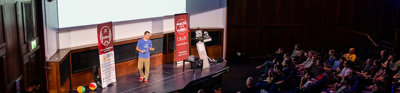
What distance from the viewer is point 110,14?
33.4 ft

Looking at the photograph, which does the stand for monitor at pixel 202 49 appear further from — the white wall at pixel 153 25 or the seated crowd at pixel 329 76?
the seated crowd at pixel 329 76

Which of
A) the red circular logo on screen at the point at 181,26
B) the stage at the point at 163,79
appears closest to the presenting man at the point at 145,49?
the stage at the point at 163,79

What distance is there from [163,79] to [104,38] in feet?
6.49

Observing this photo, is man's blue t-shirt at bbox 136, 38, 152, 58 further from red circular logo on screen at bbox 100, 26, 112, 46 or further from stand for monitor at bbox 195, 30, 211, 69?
stand for monitor at bbox 195, 30, 211, 69

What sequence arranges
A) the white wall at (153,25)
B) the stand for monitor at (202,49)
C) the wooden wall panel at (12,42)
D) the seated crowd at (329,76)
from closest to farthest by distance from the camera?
1. the wooden wall panel at (12,42)
2. the seated crowd at (329,76)
3. the white wall at (153,25)
4. the stand for monitor at (202,49)

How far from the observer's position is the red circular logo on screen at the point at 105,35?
8.76 meters

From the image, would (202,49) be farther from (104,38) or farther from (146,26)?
(104,38)

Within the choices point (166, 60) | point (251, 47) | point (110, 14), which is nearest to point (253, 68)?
point (251, 47)

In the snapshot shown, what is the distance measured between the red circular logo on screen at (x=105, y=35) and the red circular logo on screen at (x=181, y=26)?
232 centimetres

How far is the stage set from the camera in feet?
30.4

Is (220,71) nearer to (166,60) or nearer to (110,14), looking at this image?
(166,60)

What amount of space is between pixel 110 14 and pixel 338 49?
8473 mm

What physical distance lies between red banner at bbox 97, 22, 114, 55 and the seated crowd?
317cm

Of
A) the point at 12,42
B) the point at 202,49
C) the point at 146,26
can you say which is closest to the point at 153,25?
the point at 146,26
